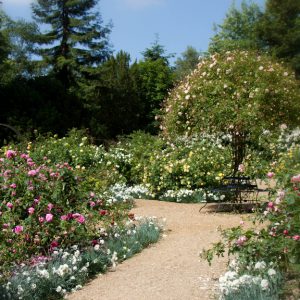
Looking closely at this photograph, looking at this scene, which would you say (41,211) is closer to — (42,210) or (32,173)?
(42,210)

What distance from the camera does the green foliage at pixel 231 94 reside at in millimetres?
9977

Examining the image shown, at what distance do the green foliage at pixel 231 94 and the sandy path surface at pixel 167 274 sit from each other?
12.3 ft

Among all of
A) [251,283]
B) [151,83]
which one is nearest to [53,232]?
[251,283]

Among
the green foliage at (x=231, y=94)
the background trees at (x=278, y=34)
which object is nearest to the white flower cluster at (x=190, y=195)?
the green foliage at (x=231, y=94)

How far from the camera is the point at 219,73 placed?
35.9 ft

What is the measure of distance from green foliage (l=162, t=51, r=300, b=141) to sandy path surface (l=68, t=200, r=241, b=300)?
12.3 ft

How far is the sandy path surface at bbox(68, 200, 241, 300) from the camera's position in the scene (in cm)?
414

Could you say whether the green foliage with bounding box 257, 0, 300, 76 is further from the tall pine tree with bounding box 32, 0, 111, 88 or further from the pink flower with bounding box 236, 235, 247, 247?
the pink flower with bounding box 236, 235, 247, 247

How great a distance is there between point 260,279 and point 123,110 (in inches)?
919

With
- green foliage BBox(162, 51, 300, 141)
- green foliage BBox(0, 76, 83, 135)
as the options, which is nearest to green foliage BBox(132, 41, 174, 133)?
green foliage BBox(0, 76, 83, 135)

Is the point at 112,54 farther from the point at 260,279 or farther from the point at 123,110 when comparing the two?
the point at 260,279

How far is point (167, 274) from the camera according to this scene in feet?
15.2

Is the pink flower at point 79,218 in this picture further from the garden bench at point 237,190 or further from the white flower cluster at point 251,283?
the garden bench at point 237,190

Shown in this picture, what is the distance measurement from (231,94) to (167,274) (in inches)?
254
